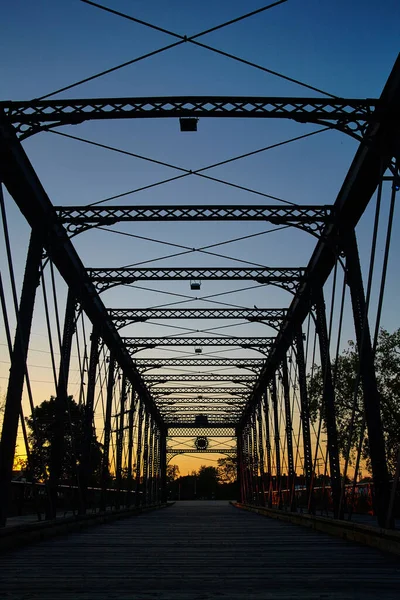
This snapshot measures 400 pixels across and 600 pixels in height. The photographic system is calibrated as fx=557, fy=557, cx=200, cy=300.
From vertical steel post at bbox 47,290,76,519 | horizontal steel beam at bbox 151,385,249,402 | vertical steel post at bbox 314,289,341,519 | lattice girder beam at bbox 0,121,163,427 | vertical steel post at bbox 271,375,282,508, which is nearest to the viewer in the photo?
lattice girder beam at bbox 0,121,163,427

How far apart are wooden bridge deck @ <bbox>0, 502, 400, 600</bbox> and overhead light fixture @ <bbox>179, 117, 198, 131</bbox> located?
740 cm

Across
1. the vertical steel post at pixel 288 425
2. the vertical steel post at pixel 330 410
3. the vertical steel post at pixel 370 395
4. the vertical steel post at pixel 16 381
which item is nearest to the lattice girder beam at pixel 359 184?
the vertical steel post at pixel 370 395

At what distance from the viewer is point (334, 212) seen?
47.1 feet

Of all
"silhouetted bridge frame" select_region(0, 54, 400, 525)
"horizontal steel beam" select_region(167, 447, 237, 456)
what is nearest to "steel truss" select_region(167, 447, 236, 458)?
"horizontal steel beam" select_region(167, 447, 237, 456)

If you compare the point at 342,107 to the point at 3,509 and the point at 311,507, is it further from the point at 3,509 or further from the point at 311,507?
the point at 311,507

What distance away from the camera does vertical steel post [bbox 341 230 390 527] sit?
10609mm


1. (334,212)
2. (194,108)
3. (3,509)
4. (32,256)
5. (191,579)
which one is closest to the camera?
(191,579)

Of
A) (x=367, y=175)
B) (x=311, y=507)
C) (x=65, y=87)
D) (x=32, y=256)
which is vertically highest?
(x=65, y=87)

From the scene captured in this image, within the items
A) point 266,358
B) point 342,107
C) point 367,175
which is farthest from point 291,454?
point 342,107

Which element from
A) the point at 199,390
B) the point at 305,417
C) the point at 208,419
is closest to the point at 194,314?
the point at 305,417

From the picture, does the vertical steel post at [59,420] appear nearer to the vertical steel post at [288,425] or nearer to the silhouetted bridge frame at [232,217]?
the silhouetted bridge frame at [232,217]

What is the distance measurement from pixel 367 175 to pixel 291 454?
49.3 ft

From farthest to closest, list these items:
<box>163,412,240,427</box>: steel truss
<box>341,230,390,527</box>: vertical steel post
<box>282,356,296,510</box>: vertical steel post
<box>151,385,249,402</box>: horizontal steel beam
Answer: <box>163,412,240,427</box>: steel truss → <box>151,385,249,402</box>: horizontal steel beam → <box>282,356,296,510</box>: vertical steel post → <box>341,230,390,527</box>: vertical steel post

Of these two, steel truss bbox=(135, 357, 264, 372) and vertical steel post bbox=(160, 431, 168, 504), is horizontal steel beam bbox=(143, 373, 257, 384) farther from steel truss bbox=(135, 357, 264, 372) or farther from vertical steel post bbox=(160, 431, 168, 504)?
vertical steel post bbox=(160, 431, 168, 504)
